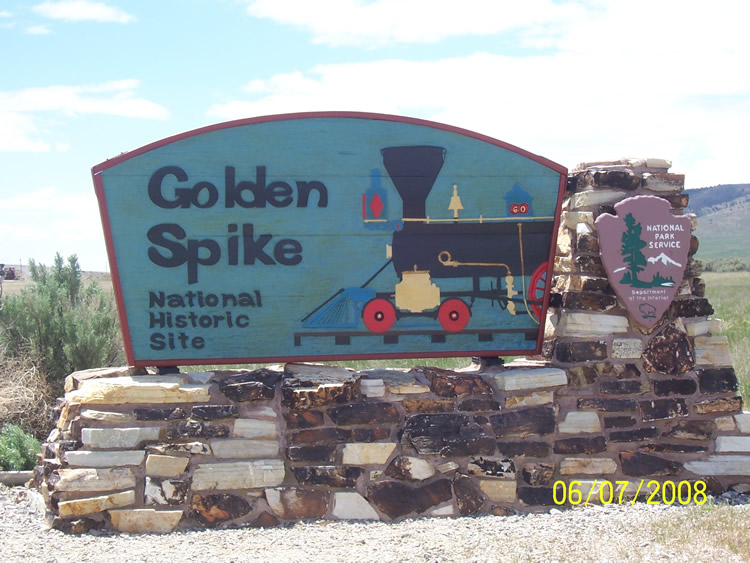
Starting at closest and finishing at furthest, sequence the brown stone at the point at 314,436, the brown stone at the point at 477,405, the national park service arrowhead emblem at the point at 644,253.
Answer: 1. the brown stone at the point at 314,436
2. the brown stone at the point at 477,405
3. the national park service arrowhead emblem at the point at 644,253

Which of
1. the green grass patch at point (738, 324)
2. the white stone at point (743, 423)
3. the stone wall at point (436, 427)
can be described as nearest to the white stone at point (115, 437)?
the stone wall at point (436, 427)

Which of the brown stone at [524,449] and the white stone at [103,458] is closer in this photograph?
the white stone at [103,458]

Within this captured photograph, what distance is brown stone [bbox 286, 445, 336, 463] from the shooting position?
4.83 metres

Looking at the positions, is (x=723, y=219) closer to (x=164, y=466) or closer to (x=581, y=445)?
(x=581, y=445)

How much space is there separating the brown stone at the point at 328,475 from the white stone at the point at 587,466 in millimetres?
1496

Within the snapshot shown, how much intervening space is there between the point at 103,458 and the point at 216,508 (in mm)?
790

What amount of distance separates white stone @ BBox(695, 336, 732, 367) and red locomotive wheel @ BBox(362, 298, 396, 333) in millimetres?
2300

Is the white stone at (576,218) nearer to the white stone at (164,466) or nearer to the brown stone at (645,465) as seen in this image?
the brown stone at (645,465)

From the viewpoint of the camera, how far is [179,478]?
475 centimetres

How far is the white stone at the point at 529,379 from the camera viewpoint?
5.14 meters

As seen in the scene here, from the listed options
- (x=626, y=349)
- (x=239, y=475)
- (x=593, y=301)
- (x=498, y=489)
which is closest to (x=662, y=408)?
(x=626, y=349)

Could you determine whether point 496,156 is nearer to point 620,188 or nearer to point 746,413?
point 620,188

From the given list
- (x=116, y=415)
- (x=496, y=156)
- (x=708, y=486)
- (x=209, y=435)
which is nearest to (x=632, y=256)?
(x=496, y=156)
